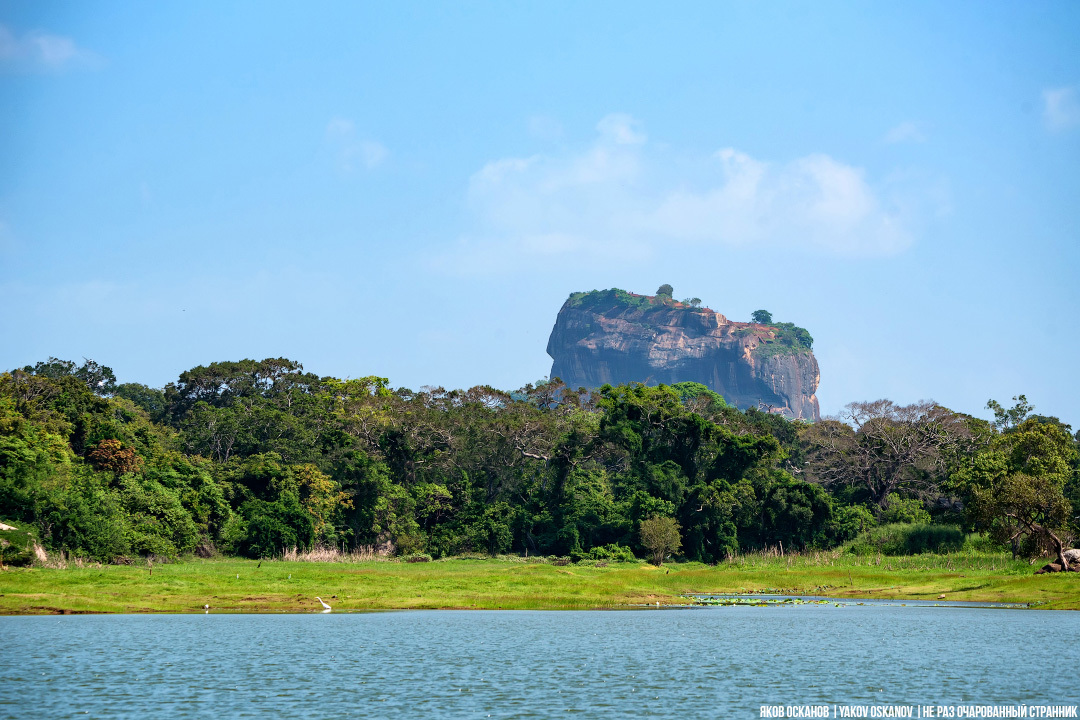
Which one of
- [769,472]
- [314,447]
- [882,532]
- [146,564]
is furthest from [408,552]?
[882,532]

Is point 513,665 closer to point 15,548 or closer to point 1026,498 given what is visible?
point 15,548

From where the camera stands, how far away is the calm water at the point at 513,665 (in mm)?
23875

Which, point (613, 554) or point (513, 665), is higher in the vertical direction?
point (613, 554)

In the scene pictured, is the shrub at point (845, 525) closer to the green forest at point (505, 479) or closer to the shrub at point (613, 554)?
the green forest at point (505, 479)

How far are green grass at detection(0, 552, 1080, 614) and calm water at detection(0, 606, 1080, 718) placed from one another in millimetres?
3283

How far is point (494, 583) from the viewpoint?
193ft

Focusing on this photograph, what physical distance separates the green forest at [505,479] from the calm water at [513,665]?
2146cm

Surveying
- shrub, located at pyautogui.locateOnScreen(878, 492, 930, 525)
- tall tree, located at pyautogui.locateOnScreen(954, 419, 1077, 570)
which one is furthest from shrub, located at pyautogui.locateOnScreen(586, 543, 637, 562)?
tall tree, located at pyautogui.locateOnScreen(954, 419, 1077, 570)

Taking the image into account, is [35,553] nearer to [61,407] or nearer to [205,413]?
[61,407]

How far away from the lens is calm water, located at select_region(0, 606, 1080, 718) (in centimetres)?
2388

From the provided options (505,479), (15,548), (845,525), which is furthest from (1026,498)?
(15,548)

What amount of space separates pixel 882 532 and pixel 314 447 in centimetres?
4811

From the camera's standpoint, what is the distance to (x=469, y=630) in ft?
134

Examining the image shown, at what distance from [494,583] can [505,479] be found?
3512cm
